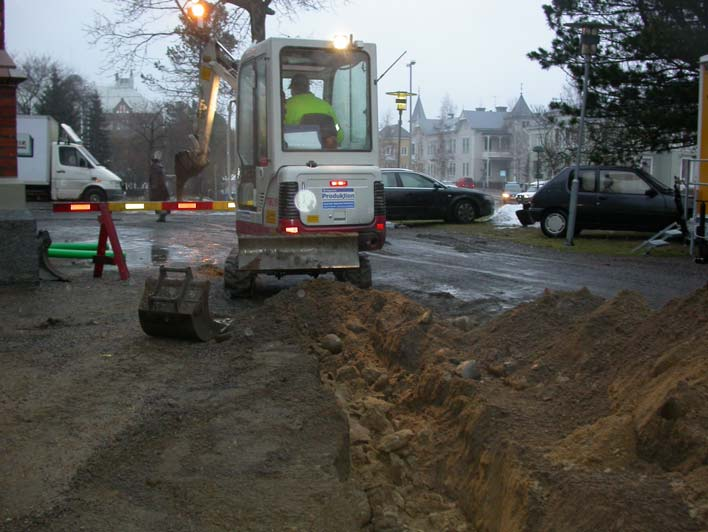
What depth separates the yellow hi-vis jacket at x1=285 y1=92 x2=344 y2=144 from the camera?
32.0 feet

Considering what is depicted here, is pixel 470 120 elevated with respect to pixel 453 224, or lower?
elevated

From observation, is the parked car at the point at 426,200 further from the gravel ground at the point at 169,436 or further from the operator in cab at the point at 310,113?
the gravel ground at the point at 169,436

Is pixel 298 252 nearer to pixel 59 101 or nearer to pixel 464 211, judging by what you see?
pixel 464 211

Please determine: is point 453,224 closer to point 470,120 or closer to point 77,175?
point 77,175

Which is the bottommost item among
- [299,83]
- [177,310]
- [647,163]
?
[177,310]

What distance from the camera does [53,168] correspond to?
32469 millimetres

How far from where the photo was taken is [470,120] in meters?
110

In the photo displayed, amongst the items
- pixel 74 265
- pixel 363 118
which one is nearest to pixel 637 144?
pixel 363 118

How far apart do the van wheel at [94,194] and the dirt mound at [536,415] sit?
27.5m

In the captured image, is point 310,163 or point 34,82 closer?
point 310,163

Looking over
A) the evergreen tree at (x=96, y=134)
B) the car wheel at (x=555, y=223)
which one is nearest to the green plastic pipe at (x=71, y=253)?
the car wheel at (x=555, y=223)

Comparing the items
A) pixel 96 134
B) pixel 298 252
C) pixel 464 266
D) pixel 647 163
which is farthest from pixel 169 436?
pixel 96 134

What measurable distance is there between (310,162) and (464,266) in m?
4.62

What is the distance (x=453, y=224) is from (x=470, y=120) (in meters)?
88.6
